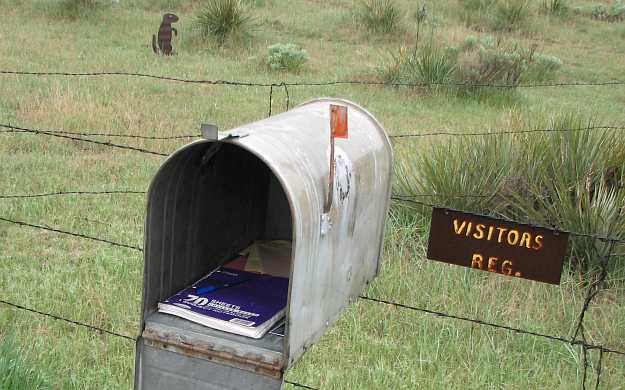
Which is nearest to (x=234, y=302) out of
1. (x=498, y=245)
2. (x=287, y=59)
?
(x=498, y=245)

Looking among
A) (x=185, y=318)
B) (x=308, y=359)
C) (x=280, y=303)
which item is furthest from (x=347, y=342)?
(x=185, y=318)

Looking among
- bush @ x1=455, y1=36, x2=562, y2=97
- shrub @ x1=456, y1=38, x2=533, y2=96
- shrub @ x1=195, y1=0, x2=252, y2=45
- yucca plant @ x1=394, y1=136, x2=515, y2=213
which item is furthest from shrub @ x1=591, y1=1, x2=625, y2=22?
yucca plant @ x1=394, y1=136, x2=515, y2=213

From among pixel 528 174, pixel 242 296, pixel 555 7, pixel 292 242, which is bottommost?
pixel 242 296

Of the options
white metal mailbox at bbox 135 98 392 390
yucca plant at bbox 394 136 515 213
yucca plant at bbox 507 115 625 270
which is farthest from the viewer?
yucca plant at bbox 394 136 515 213

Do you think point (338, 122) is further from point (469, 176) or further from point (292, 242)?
point (469, 176)

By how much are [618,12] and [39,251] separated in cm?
1458

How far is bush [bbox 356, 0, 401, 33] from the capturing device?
41.0 ft

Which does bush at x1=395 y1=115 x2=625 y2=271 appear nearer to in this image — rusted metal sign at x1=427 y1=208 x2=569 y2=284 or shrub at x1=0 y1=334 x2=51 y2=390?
rusted metal sign at x1=427 y1=208 x2=569 y2=284

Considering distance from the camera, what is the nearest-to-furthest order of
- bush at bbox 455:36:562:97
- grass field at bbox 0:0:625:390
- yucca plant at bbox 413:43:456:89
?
grass field at bbox 0:0:625:390, yucca plant at bbox 413:43:456:89, bush at bbox 455:36:562:97

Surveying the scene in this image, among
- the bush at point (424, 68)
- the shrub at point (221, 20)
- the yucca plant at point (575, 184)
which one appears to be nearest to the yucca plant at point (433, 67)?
the bush at point (424, 68)

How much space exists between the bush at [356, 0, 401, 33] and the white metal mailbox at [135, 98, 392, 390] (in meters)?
9.91

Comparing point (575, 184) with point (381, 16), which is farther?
point (381, 16)

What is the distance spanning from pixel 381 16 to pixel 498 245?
10363 millimetres

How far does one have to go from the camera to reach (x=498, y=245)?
2.56 m
